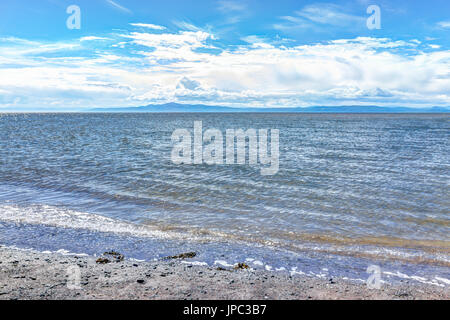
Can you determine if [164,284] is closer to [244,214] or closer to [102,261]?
[102,261]

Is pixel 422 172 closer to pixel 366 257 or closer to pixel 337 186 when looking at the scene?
pixel 337 186

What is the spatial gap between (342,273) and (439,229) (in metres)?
5.74

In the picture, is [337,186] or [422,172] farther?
[422,172]

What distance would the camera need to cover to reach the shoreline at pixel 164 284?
649 centimetres

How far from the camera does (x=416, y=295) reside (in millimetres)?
6957

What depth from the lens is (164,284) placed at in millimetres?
6953

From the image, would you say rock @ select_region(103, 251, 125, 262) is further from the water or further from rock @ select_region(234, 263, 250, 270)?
rock @ select_region(234, 263, 250, 270)

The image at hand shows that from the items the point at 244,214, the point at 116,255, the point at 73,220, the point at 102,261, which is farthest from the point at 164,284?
the point at 73,220

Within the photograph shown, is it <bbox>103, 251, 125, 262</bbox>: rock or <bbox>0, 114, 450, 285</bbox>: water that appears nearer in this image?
<bbox>103, 251, 125, 262</bbox>: rock

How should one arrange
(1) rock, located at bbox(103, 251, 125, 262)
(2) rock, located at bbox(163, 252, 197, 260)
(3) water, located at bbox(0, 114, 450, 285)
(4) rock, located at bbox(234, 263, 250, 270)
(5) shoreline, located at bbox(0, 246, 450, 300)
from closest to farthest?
1. (5) shoreline, located at bbox(0, 246, 450, 300)
2. (4) rock, located at bbox(234, 263, 250, 270)
3. (1) rock, located at bbox(103, 251, 125, 262)
4. (2) rock, located at bbox(163, 252, 197, 260)
5. (3) water, located at bbox(0, 114, 450, 285)

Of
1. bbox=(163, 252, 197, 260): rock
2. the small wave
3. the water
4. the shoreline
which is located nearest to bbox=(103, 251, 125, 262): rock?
the shoreline

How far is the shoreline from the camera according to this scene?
6.49 m

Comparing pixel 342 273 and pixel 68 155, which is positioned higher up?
pixel 68 155
